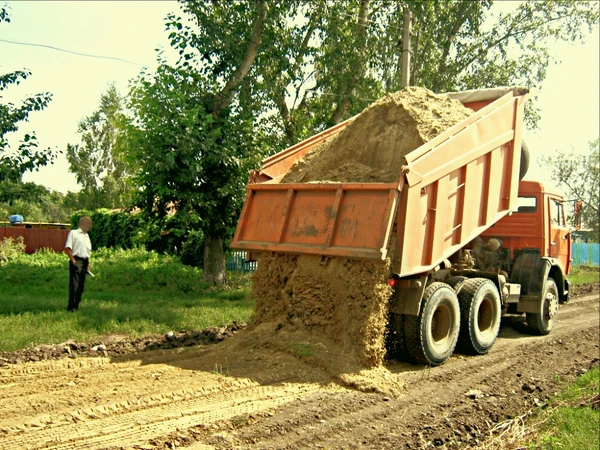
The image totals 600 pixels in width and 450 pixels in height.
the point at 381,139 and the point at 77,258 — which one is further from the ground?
the point at 381,139

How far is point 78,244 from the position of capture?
1091 cm

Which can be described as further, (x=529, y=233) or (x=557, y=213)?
(x=557, y=213)

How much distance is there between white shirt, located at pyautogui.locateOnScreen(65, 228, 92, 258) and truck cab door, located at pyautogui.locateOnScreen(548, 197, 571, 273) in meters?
8.23

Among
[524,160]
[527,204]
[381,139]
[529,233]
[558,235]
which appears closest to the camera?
[381,139]

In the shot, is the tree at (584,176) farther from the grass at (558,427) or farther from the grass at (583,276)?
the grass at (558,427)

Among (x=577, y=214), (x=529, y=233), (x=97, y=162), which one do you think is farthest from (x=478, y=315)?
(x=97, y=162)

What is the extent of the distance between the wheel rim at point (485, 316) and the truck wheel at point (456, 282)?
0.81 m

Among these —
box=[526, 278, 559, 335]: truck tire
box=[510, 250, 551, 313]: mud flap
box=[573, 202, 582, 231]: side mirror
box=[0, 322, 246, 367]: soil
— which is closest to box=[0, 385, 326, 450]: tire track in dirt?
box=[0, 322, 246, 367]: soil

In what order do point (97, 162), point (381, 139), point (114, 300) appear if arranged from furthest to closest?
point (97, 162) → point (114, 300) → point (381, 139)

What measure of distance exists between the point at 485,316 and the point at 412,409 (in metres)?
3.78

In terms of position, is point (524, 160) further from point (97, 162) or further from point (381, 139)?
point (97, 162)

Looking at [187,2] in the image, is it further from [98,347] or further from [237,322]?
[98,347]

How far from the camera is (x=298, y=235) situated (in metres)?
8.27

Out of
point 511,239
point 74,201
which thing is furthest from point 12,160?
point 74,201
